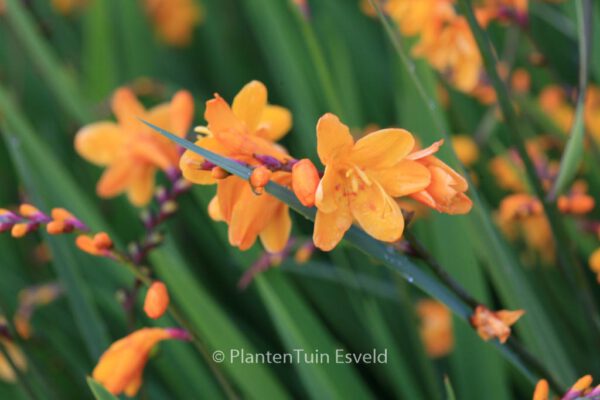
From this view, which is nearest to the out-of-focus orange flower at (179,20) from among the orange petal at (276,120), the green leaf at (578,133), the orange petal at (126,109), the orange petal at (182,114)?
the orange petal at (126,109)

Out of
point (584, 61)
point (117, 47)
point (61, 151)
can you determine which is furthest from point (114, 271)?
point (117, 47)

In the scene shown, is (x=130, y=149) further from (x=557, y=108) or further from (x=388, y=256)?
(x=557, y=108)

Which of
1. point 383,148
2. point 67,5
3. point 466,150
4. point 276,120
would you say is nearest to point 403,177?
point 383,148

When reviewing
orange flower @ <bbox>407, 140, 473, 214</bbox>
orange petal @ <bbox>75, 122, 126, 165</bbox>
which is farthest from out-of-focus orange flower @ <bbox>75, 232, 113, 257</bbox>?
orange petal @ <bbox>75, 122, 126, 165</bbox>

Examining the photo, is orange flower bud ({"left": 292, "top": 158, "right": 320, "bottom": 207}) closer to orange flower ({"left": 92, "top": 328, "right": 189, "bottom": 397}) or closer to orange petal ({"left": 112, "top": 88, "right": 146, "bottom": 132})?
orange flower ({"left": 92, "top": 328, "right": 189, "bottom": 397})

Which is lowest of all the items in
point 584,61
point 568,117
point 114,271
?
point 568,117

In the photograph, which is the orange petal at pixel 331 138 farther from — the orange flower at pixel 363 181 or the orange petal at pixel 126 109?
the orange petal at pixel 126 109

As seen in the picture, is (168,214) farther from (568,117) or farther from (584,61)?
(568,117)
